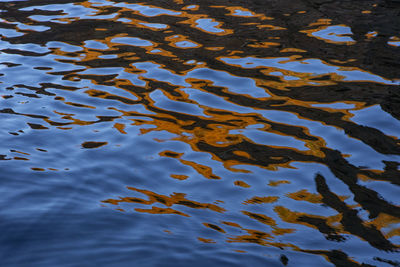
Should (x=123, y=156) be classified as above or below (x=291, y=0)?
below

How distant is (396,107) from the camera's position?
4.18 metres

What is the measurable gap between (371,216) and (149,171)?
138 cm

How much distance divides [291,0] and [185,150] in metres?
3.63

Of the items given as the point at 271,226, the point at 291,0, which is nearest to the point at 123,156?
the point at 271,226

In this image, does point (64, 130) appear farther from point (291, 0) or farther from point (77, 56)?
point (291, 0)

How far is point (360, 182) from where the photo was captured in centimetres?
329

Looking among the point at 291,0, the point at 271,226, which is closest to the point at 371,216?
the point at 271,226

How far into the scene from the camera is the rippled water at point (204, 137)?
2.77 m

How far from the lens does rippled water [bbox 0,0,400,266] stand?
9.08 feet

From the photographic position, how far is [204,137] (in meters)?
3.92

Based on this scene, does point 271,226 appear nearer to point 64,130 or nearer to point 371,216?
point 371,216

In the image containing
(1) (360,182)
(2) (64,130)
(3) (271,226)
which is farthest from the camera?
(2) (64,130)

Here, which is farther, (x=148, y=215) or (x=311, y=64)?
(x=311, y=64)

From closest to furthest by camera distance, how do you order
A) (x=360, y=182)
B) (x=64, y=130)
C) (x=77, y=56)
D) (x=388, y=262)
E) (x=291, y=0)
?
(x=388, y=262), (x=360, y=182), (x=64, y=130), (x=77, y=56), (x=291, y=0)
